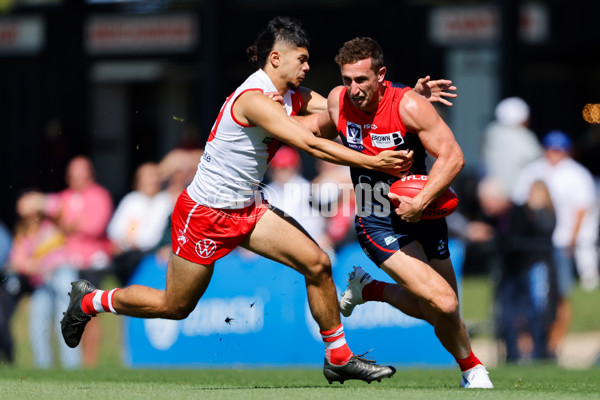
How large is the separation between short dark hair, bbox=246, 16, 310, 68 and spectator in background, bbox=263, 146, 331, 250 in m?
2.98

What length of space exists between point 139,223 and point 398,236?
4.71m

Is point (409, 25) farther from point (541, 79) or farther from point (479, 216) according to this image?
point (479, 216)

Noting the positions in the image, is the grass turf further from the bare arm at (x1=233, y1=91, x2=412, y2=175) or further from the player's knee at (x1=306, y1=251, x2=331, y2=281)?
the bare arm at (x1=233, y1=91, x2=412, y2=175)

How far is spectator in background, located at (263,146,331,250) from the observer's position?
1122cm

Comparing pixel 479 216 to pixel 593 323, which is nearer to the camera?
pixel 593 323

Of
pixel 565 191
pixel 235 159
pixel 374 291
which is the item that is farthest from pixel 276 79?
pixel 565 191

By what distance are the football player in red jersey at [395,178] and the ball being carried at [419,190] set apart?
3.0 inches

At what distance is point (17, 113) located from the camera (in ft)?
72.2

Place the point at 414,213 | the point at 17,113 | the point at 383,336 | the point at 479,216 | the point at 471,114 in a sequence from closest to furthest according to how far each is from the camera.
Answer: the point at 414,213 → the point at 383,336 → the point at 479,216 → the point at 471,114 → the point at 17,113

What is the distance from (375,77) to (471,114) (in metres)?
11.5

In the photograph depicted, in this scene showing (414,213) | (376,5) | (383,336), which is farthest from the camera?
(376,5)

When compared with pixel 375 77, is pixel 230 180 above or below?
below

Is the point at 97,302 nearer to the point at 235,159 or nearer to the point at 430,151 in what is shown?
the point at 235,159

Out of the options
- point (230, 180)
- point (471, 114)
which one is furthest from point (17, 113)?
point (230, 180)
